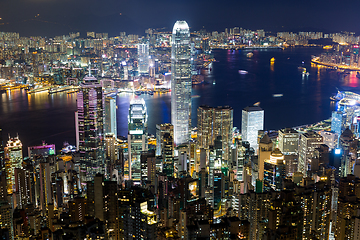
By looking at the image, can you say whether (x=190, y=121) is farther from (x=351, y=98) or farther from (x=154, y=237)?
(x=154, y=237)

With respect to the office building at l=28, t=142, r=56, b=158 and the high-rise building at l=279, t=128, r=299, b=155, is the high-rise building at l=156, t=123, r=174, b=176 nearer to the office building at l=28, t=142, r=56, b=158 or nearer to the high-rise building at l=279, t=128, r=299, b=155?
the office building at l=28, t=142, r=56, b=158

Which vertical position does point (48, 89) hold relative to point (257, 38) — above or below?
below

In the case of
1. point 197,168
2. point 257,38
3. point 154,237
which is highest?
point 257,38

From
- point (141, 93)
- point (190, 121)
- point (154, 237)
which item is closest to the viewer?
point (154, 237)

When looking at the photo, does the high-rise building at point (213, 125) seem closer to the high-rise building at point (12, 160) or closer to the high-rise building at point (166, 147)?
the high-rise building at point (166, 147)

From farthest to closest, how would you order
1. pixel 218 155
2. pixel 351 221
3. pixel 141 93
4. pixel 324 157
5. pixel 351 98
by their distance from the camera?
1. pixel 141 93
2. pixel 351 98
3. pixel 218 155
4. pixel 324 157
5. pixel 351 221

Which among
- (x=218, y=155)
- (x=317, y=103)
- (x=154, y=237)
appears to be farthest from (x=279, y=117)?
(x=154, y=237)

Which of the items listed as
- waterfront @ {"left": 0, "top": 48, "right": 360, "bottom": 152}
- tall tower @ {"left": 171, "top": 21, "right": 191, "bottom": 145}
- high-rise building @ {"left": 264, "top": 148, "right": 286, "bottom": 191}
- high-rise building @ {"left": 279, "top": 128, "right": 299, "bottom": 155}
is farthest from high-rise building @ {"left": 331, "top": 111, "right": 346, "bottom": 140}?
high-rise building @ {"left": 264, "top": 148, "right": 286, "bottom": 191}
